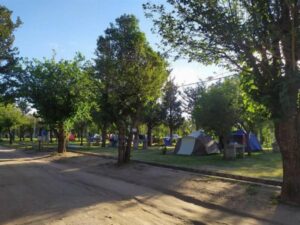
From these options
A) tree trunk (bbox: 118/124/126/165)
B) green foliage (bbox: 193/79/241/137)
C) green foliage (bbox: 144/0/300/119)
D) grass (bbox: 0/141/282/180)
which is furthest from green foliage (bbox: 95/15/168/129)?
green foliage (bbox: 144/0/300/119)

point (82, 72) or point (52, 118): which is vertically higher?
point (82, 72)

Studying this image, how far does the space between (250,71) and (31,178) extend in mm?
9191

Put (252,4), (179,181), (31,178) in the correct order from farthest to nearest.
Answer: (31,178)
(179,181)
(252,4)

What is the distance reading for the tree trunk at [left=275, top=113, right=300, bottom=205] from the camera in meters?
10.3

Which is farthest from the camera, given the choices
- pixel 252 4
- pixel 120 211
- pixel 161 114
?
pixel 161 114

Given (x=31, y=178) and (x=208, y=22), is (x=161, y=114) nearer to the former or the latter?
(x=31, y=178)

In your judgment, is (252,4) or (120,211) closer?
(120,211)

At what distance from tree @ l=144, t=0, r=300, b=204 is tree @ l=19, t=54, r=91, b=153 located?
20.2m

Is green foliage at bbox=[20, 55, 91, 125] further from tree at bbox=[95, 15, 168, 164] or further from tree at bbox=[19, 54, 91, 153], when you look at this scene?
tree at bbox=[95, 15, 168, 164]

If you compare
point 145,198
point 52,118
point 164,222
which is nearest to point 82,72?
point 52,118

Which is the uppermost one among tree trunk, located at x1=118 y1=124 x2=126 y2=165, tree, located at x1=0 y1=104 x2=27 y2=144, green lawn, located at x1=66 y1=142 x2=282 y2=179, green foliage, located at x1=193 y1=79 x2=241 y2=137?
tree, located at x1=0 y1=104 x2=27 y2=144

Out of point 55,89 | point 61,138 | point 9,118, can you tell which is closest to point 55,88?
point 55,89

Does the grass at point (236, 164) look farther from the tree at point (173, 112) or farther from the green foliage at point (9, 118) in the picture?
the green foliage at point (9, 118)

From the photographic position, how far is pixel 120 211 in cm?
924
